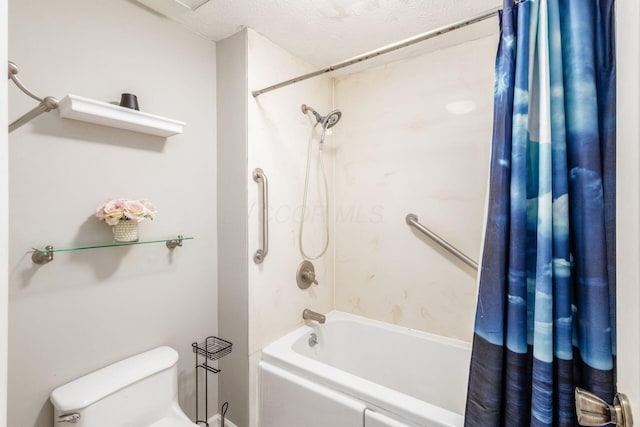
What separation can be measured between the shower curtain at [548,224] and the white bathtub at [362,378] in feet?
1.24

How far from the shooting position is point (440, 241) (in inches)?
70.3

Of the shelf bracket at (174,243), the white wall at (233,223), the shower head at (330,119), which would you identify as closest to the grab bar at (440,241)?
the shower head at (330,119)

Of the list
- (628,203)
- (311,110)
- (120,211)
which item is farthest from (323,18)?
(628,203)

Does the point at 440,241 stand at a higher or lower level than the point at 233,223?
lower

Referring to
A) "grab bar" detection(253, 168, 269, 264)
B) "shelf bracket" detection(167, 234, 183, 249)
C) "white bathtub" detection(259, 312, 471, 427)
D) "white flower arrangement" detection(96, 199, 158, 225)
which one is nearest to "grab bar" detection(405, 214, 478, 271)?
"white bathtub" detection(259, 312, 471, 427)

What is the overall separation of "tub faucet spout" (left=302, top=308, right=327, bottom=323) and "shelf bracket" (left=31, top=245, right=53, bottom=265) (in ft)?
4.43

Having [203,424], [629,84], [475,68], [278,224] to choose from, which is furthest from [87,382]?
[475,68]

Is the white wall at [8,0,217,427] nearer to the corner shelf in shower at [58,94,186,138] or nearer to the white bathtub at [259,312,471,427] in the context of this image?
the corner shelf in shower at [58,94,186,138]

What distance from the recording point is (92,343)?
4.17ft

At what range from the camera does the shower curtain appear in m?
0.77

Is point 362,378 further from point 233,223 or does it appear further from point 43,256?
point 43,256

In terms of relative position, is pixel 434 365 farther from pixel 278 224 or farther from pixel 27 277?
pixel 27 277

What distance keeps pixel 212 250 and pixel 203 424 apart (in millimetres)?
974

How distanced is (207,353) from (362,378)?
0.88 m
